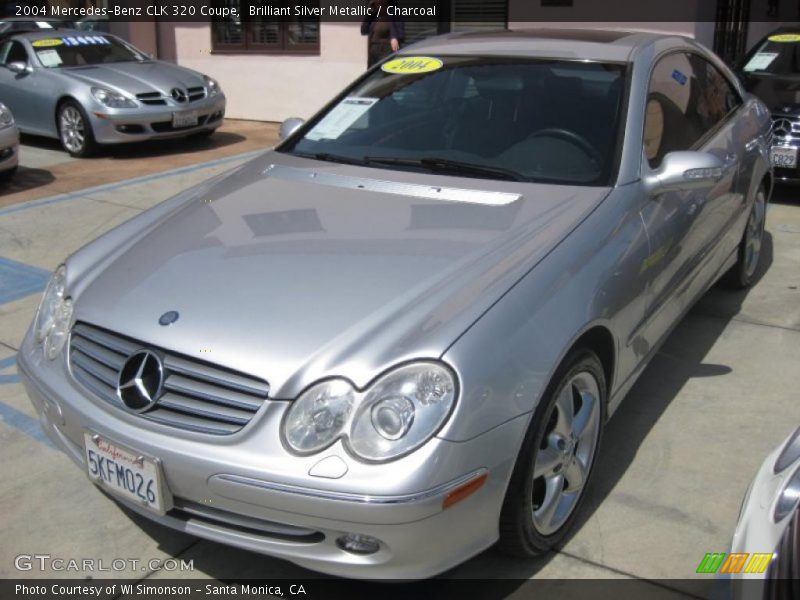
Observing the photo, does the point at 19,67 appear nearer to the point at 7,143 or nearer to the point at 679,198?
the point at 7,143

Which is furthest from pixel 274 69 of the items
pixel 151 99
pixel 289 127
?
pixel 289 127

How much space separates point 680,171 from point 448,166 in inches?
35.0

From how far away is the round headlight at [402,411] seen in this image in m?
2.26

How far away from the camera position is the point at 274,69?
39.4 ft

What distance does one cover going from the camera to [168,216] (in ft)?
11.4

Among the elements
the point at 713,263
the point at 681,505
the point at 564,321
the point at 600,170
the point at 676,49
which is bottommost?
the point at 681,505

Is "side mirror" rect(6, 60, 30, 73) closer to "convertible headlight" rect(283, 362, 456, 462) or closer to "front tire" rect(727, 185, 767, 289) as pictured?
"front tire" rect(727, 185, 767, 289)

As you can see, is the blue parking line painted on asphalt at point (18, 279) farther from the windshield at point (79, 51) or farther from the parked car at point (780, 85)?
the parked car at point (780, 85)

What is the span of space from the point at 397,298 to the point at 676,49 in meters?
2.36

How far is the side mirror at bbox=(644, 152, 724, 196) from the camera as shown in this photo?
331 centimetres

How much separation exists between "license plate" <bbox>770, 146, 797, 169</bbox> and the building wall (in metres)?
5.66

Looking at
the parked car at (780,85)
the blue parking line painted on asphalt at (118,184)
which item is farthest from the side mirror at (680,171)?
the blue parking line painted on asphalt at (118,184)

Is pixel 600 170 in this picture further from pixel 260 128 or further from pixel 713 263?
pixel 260 128

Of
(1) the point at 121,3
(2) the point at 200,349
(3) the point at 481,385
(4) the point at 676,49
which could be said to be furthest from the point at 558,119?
(1) the point at 121,3
